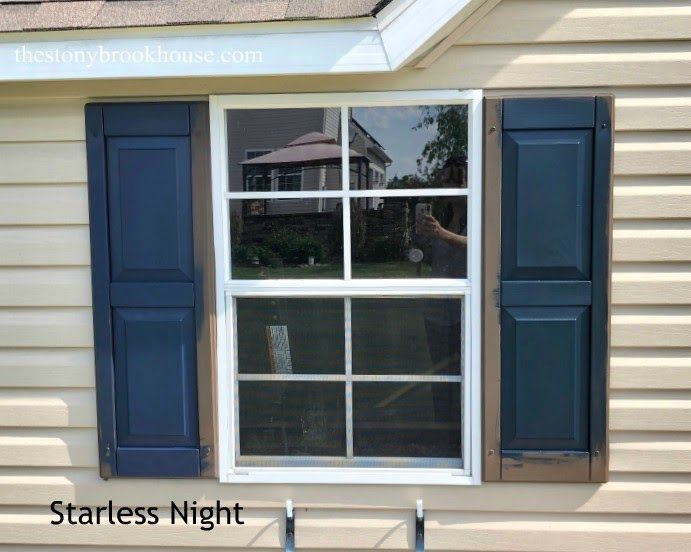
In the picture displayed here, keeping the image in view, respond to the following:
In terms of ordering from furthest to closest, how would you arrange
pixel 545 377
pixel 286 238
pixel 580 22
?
pixel 286 238 < pixel 545 377 < pixel 580 22

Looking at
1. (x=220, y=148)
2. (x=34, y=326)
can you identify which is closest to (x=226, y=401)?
(x=34, y=326)

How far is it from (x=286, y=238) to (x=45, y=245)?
3.06ft

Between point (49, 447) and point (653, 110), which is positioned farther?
point (49, 447)

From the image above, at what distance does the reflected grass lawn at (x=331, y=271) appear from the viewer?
2699 millimetres

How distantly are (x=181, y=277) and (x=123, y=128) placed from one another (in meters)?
0.60

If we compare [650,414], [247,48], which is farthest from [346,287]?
[650,414]

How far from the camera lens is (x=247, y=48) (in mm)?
2338

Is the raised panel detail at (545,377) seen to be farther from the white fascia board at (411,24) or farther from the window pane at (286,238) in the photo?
the white fascia board at (411,24)

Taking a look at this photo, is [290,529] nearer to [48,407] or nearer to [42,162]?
[48,407]

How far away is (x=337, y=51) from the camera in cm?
233

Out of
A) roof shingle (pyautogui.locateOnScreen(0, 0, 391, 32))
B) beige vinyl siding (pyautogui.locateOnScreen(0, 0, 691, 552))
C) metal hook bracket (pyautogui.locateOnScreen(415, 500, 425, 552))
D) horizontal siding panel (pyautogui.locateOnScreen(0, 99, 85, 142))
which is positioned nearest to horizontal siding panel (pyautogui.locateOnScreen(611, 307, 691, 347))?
beige vinyl siding (pyautogui.locateOnScreen(0, 0, 691, 552))

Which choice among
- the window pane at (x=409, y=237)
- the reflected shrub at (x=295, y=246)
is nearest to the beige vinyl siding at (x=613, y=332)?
the window pane at (x=409, y=237)

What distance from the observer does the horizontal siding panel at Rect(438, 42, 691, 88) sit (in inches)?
98.9

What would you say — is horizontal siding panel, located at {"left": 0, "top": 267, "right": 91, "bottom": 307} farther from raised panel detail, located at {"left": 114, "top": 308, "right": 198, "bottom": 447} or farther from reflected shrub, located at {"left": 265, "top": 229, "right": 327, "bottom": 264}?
reflected shrub, located at {"left": 265, "top": 229, "right": 327, "bottom": 264}
